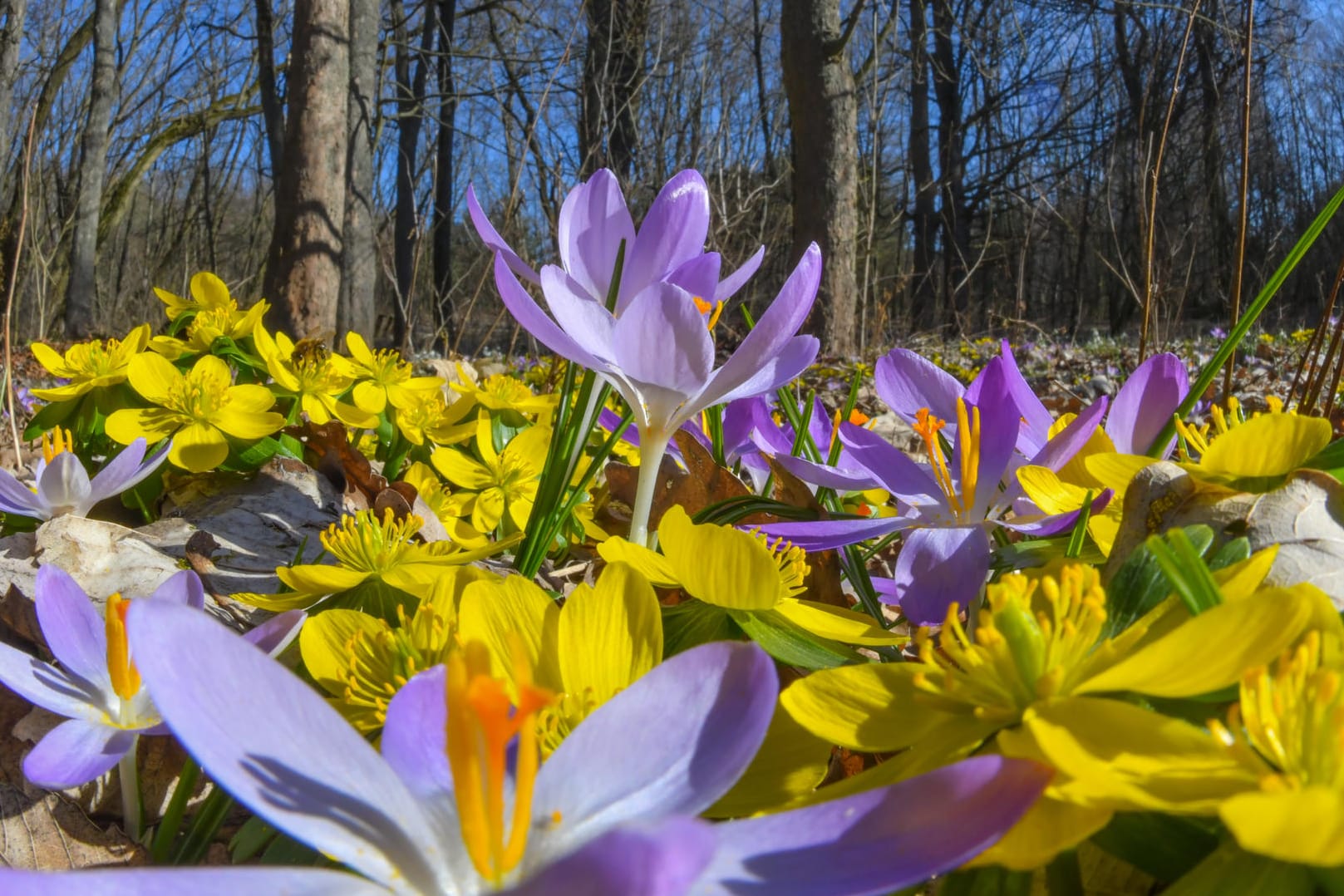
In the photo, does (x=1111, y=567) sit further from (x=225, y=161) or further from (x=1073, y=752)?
(x=225, y=161)

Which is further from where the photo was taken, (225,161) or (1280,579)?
(225,161)

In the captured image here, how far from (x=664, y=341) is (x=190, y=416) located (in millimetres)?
852

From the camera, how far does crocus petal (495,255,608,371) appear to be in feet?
1.96

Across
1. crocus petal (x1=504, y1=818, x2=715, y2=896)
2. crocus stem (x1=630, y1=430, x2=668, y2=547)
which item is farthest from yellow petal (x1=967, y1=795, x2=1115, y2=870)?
crocus stem (x1=630, y1=430, x2=668, y2=547)

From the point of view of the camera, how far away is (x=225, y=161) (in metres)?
16.4

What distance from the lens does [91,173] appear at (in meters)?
12.3

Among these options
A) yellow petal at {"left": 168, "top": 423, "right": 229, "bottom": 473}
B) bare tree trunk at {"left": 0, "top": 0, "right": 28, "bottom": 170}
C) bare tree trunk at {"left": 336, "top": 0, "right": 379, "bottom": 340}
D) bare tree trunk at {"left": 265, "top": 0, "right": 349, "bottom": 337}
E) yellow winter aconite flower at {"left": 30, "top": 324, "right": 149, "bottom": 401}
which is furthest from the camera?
bare tree trunk at {"left": 0, "top": 0, "right": 28, "bottom": 170}

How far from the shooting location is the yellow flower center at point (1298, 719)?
0.30 m

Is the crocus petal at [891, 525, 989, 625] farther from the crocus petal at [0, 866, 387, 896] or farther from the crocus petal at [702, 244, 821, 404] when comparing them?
the crocus petal at [0, 866, 387, 896]

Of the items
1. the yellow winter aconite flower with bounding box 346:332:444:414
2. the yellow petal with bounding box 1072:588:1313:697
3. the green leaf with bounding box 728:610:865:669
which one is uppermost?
the yellow winter aconite flower with bounding box 346:332:444:414

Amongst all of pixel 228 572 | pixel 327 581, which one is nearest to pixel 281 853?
pixel 327 581

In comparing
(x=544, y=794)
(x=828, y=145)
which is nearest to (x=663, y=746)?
(x=544, y=794)

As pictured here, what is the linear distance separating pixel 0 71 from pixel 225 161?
24.0ft

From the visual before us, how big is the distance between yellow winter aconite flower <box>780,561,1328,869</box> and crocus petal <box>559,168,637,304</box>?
0.41 metres
